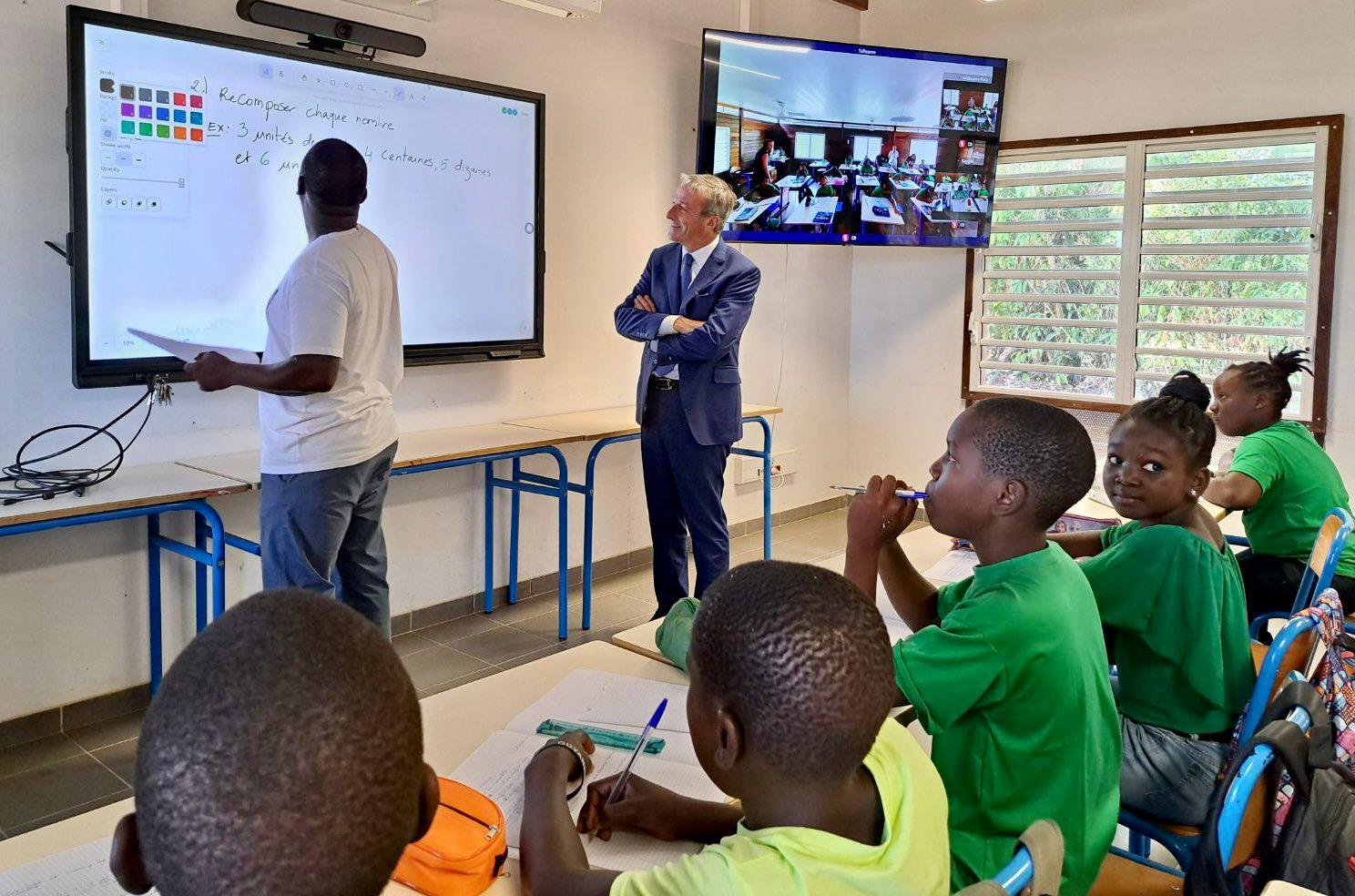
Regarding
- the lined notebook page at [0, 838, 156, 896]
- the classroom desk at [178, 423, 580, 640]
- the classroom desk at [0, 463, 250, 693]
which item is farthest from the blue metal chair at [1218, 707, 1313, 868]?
the classroom desk at [178, 423, 580, 640]

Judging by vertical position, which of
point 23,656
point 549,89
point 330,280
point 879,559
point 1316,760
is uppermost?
point 549,89

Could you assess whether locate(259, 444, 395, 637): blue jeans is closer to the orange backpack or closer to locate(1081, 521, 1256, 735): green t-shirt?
the orange backpack

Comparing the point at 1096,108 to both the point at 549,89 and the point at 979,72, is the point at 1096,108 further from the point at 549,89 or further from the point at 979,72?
the point at 549,89

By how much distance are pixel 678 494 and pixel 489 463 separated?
79cm

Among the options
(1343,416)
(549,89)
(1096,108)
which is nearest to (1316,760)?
(549,89)

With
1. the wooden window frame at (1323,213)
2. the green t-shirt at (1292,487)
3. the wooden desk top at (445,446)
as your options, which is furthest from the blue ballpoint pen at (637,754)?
the wooden window frame at (1323,213)

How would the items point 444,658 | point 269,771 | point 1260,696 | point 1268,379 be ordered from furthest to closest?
point 444,658
point 1268,379
point 1260,696
point 269,771

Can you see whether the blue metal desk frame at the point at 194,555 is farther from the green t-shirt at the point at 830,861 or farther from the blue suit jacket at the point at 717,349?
the green t-shirt at the point at 830,861

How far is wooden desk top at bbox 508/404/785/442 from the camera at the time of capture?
400 cm

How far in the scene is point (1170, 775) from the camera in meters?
1.74

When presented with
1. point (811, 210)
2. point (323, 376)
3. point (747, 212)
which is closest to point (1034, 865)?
point (323, 376)

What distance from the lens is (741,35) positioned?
4781 millimetres

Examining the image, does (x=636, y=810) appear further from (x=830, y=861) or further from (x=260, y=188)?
(x=260, y=188)

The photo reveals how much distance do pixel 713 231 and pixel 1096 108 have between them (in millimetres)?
2420
